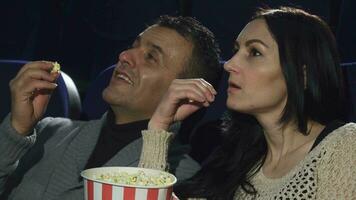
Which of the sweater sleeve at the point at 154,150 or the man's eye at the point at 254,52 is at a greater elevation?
the man's eye at the point at 254,52

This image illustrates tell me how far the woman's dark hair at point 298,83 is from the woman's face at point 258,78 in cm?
2

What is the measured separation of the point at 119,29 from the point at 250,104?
2156mm

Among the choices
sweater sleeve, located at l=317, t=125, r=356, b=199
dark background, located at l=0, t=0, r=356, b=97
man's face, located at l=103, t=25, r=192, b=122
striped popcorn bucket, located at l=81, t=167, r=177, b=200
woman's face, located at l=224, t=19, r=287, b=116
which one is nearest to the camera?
striped popcorn bucket, located at l=81, t=167, r=177, b=200

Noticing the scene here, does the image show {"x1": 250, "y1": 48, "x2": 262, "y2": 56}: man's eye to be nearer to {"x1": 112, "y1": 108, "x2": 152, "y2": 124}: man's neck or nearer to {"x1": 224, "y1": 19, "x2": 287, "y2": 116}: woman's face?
{"x1": 224, "y1": 19, "x2": 287, "y2": 116}: woman's face

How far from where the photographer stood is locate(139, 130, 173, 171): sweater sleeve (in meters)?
1.21

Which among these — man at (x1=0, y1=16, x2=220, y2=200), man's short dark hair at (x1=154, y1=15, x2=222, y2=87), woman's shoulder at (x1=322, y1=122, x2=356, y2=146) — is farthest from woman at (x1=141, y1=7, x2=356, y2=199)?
man's short dark hair at (x1=154, y1=15, x2=222, y2=87)

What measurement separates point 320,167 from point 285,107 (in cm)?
18

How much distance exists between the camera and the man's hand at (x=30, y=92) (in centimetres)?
143

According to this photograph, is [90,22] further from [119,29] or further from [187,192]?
[187,192]

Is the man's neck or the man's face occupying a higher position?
the man's face

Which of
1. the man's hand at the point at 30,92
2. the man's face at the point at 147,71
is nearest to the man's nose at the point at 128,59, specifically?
the man's face at the point at 147,71

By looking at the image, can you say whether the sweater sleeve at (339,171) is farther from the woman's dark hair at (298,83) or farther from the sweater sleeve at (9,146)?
the sweater sleeve at (9,146)

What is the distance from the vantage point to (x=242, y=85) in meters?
1.27

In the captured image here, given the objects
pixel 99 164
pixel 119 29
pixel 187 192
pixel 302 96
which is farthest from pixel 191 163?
pixel 119 29
